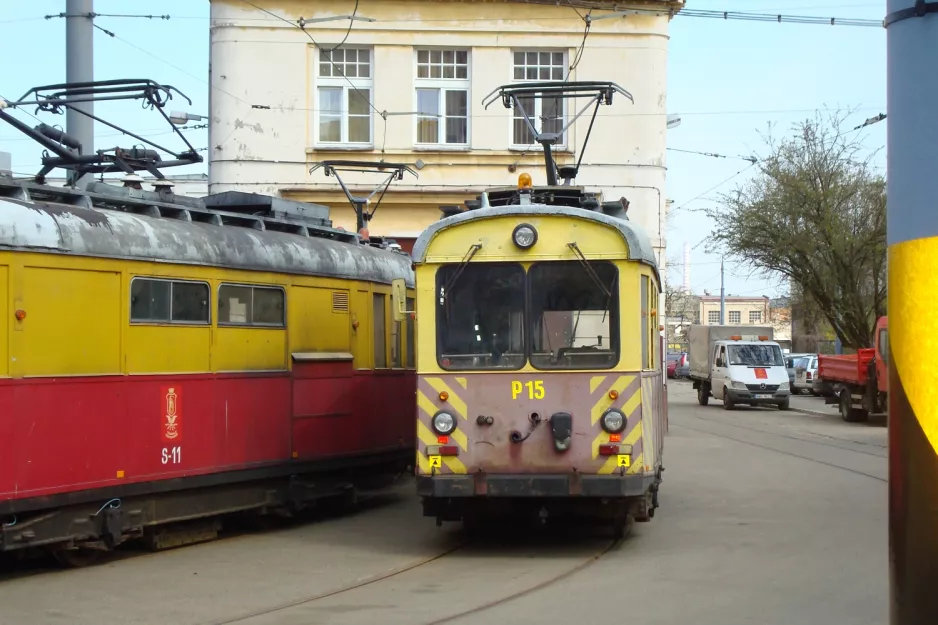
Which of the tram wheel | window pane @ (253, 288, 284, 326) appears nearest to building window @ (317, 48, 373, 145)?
window pane @ (253, 288, 284, 326)

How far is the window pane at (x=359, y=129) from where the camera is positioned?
25.6m

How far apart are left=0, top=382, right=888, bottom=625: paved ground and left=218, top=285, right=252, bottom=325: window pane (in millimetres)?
2134

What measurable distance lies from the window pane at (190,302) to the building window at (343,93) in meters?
15.2

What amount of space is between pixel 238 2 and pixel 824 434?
1611 centimetres

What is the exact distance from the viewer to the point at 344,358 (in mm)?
12625

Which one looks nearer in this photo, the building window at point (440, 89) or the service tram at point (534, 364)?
the service tram at point (534, 364)

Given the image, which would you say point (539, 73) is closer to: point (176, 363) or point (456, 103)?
point (456, 103)

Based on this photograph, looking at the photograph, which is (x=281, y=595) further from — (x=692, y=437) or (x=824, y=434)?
(x=824, y=434)

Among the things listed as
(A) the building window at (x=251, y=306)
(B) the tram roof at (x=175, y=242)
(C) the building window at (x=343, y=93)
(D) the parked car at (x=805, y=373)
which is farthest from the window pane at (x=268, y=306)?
(D) the parked car at (x=805, y=373)

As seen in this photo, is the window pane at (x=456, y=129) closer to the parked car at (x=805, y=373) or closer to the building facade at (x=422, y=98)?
the building facade at (x=422, y=98)

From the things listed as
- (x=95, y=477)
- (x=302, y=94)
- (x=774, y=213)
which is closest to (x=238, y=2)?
(x=302, y=94)

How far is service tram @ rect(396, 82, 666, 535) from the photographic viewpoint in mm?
9742

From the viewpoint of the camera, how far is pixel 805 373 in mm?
46031

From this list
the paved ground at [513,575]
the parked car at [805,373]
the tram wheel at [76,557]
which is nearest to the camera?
the paved ground at [513,575]
